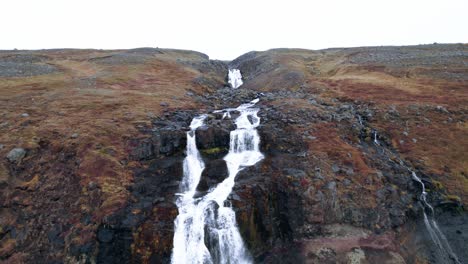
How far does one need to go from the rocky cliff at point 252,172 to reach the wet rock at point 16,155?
0.07 metres

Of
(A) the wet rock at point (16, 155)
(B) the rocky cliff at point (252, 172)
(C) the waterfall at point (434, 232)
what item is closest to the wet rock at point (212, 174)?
(B) the rocky cliff at point (252, 172)

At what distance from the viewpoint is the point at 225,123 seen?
2869cm

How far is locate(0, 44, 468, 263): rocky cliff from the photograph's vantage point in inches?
695

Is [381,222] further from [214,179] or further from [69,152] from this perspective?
[69,152]

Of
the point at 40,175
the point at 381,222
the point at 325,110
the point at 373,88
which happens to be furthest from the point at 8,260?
the point at 373,88

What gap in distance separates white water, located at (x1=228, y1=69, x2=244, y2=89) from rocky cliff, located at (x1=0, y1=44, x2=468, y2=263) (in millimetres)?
19558

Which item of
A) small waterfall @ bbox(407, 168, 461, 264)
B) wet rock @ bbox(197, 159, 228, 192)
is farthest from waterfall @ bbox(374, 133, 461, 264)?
wet rock @ bbox(197, 159, 228, 192)

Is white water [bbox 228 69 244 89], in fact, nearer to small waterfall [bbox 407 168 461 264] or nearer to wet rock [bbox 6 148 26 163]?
wet rock [bbox 6 148 26 163]

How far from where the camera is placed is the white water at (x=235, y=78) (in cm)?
5644

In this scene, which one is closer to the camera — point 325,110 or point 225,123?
point 225,123

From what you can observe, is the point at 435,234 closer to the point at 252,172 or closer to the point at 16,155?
the point at 252,172

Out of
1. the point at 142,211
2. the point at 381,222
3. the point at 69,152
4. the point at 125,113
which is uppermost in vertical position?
the point at 125,113

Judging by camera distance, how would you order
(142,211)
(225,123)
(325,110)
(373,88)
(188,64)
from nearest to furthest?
(142,211) → (225,123) → (325,110) → (373,88) → (188,64)

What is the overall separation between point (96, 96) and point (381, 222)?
31.8 meters
